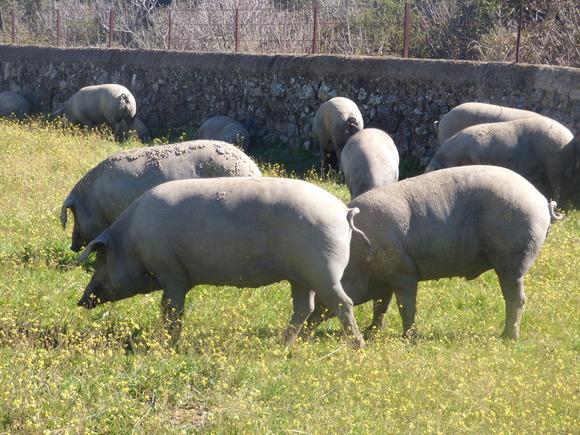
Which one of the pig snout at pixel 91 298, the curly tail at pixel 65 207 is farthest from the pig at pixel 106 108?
the pig snout at pixel 91 298

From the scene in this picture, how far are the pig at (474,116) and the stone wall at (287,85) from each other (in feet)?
3.87

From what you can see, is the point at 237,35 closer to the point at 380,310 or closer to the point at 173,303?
the point at 380,310

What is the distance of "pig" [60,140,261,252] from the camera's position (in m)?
10.7

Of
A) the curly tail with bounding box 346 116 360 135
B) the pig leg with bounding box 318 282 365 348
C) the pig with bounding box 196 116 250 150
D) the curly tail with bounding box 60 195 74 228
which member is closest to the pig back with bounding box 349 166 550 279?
the pig leg with bounding box 318 282 365 348

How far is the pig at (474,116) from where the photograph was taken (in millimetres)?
15211

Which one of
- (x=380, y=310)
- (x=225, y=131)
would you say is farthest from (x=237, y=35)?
(x=380, y=310)

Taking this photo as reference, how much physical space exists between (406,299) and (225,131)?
12.3 metres

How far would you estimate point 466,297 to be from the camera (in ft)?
33.8

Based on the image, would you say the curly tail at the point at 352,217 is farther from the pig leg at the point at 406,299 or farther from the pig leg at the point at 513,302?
the pig leg at the point at 513,302

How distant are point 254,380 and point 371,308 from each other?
290 centimetres

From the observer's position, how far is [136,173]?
10875mm

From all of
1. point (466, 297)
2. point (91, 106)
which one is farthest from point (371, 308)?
point (91, 106)

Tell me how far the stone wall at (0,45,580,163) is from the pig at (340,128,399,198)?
324 cm

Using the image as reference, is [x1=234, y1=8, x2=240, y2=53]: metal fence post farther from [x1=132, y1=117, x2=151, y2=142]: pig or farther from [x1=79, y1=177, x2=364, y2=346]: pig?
[x1=79, y1=177, x2=364, y2=346]: pig
